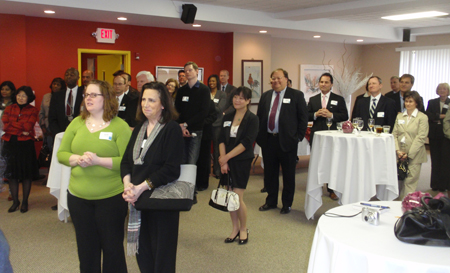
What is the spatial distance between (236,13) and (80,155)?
579 centimetres

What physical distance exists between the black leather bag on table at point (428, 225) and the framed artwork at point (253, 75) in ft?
25.0

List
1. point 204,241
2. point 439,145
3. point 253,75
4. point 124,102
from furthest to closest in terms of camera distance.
Result: point 253,75 < point 439,145 < point 124,102 < point 204,241

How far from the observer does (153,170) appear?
2.33 m

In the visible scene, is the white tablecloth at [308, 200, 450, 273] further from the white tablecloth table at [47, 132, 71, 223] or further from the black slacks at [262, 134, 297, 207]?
the white tablecloth table at [47, 132, 71, 223]

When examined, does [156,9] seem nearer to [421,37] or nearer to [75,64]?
[75,64]

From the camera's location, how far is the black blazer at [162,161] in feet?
7.54

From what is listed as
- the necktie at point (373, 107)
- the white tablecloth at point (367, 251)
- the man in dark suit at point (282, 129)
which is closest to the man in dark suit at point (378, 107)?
the necktie at point (373, 107)

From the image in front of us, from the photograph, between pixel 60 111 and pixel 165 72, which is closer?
pixel 60 111

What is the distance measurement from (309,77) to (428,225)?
9.89 metres

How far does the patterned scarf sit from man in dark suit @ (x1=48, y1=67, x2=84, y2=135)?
2895 mm

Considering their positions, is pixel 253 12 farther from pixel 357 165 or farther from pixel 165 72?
pixel 357 165

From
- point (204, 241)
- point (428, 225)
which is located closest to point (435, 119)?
point (204, 241)

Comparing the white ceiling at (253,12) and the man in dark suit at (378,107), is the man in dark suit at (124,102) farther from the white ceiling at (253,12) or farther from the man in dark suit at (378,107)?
the man in dark suit at (378,107)

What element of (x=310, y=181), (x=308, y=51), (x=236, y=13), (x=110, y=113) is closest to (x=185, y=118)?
(x=310, y=181)
